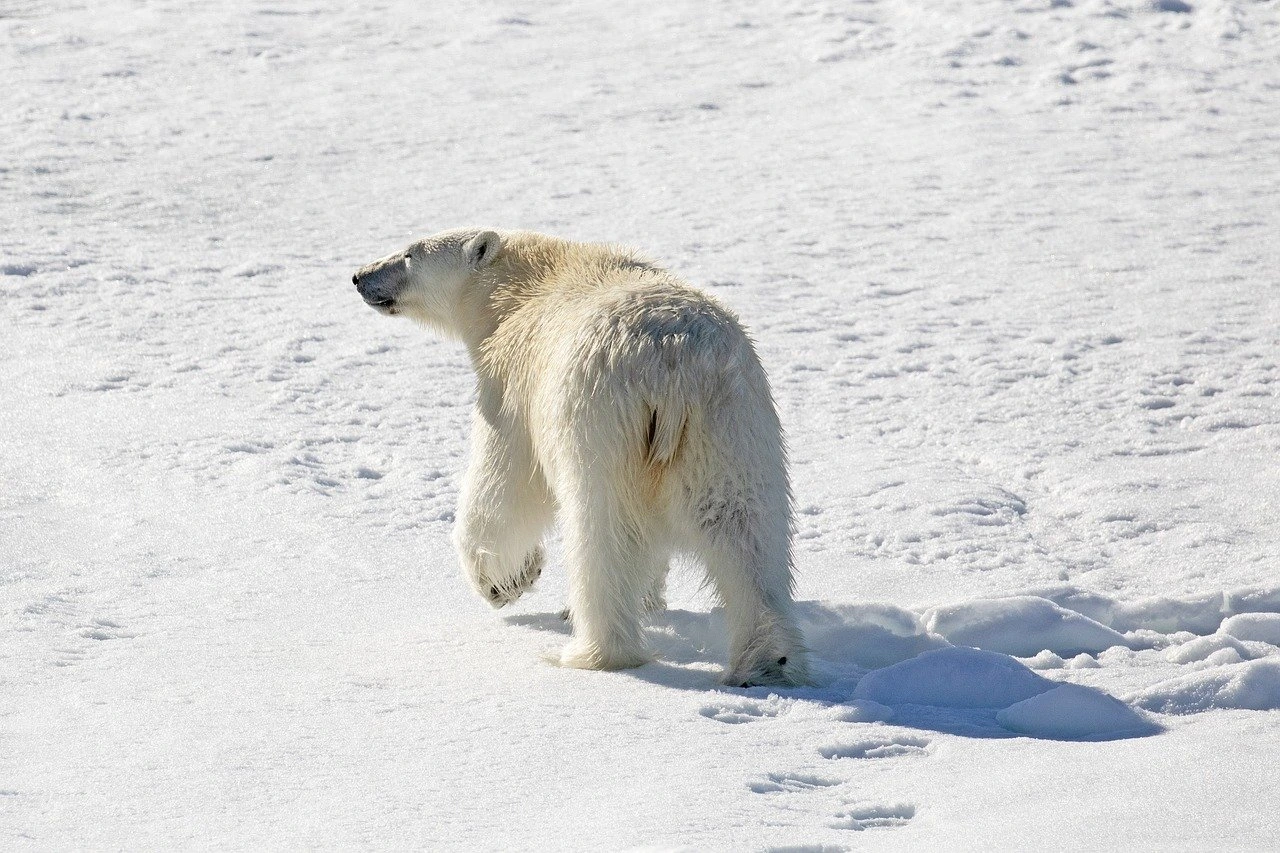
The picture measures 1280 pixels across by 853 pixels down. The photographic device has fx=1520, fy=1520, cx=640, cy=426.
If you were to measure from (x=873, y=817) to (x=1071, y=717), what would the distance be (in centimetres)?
80

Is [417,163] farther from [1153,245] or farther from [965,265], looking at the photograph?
[1153,245]

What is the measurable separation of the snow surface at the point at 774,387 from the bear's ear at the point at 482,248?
118cm

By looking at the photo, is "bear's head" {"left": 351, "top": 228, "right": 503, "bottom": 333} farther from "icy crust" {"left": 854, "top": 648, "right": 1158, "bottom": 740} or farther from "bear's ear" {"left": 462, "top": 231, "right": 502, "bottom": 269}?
"icy crust" {"left": 854, "top": 648, "right": 1158, "bottom": 740}

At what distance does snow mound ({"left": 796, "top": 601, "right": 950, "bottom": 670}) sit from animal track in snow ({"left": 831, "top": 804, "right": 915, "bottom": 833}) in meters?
1.12

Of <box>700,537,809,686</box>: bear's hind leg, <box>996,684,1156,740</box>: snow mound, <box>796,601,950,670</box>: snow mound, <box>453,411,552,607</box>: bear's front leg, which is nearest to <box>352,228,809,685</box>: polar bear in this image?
<box>700,537,809,686</box>: bear's hind leg

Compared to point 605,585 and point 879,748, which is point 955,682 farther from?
point 605,585

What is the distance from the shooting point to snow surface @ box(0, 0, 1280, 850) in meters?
3.39

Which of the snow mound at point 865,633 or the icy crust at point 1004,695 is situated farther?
the snow mound at point 865,633

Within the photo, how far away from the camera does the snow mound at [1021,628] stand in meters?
4.43

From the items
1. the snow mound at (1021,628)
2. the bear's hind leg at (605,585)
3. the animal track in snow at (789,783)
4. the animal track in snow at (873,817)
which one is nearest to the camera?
the animal track in snow at (873,817)

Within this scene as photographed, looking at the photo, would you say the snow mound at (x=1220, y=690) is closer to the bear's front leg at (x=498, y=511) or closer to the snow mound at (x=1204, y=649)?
the snow mound at (x=1204, y=649)

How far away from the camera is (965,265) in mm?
9391

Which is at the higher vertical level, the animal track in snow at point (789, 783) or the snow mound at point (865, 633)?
the animal track in snow at point (789, 783)

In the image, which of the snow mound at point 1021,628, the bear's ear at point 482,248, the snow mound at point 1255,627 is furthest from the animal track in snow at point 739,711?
the bear's ear at point 482,248
